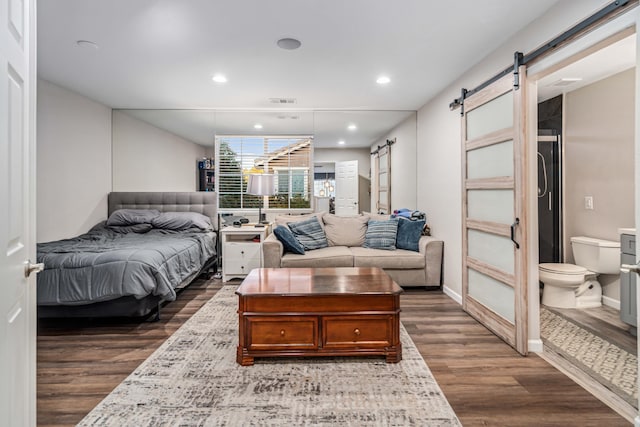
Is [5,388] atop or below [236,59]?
below

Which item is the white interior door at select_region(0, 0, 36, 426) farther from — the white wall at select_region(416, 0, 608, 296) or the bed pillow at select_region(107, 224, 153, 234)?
the bed pillow at select_region(107, 224, 153, 234)

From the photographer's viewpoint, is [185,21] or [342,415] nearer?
[342,415]

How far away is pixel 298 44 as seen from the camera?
2967 millimetres

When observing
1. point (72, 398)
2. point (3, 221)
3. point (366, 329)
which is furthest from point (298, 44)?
point (72, 398)

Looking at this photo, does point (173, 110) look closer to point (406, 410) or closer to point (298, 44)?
point (298, 44)

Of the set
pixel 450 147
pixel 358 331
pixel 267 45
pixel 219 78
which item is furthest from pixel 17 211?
pixel 450 147

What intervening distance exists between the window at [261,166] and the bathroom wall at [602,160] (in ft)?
10.6

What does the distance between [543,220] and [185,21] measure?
4204 mm

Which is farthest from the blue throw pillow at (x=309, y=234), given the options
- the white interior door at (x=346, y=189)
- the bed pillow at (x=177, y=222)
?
the bed pillow at (x=177, y=222)

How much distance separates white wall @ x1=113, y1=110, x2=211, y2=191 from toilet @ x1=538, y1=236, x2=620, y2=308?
184 inches

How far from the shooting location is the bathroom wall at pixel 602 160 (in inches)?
137

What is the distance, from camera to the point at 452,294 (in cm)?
409

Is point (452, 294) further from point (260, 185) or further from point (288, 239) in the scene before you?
point (260, 185)

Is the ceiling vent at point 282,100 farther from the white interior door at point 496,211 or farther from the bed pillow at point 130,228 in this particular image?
the bed pillow at point 130,228
